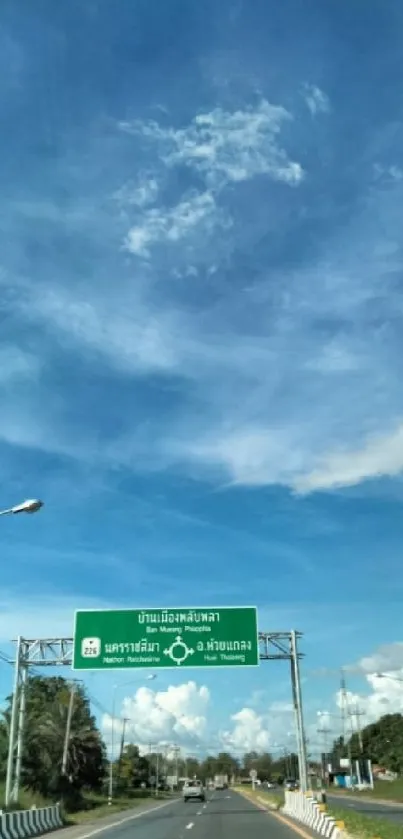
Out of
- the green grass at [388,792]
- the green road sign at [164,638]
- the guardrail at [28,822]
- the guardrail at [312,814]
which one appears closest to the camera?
the guardrail at [312,814]

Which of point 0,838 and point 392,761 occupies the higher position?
point 392,761

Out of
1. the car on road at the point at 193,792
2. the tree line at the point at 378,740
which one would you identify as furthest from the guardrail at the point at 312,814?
the tree line at the point at 378,740

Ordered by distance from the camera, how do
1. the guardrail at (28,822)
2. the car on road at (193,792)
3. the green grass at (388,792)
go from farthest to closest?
the car on road at (193,792), the green grass at (388,792), the guardrail at (28,822)

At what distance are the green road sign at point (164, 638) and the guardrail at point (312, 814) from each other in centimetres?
566

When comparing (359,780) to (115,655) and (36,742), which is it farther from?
(115,655)

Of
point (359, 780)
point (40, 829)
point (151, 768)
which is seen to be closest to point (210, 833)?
point (40, 829)

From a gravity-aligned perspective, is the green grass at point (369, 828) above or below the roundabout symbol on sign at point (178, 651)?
below

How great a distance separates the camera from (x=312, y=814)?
2736cm

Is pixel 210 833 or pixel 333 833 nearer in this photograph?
pixel 333 833

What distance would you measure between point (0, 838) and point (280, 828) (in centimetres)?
920

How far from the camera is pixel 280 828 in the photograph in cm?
2716

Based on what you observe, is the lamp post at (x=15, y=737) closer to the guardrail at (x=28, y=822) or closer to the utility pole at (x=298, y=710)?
the guardrail at (x=28, y=822)

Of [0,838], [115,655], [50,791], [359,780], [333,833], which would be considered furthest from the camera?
[359,780]

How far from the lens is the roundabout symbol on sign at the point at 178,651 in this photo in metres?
32.8
